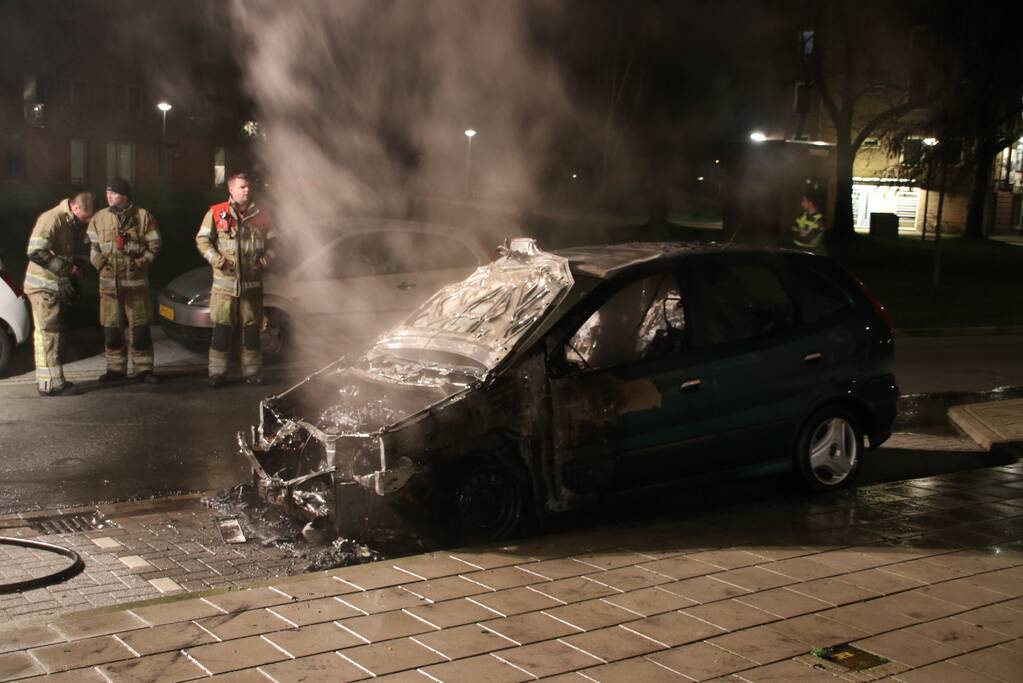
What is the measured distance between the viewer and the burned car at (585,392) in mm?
6254

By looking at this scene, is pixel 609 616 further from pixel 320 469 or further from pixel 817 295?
pixel 817 295

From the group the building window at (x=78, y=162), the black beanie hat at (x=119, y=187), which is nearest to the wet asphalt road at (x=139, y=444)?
the black beanie hat at (x=119, y=187)

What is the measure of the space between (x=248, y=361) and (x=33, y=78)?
4128 millimetres

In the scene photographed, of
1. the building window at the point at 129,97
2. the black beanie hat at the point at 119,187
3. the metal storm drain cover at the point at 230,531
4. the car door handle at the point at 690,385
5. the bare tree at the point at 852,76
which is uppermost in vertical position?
the bare tree at the point at 852,76

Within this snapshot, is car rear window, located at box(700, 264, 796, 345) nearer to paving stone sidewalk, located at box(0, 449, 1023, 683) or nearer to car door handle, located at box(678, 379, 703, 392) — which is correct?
car door handle, located at box(678, 379, 703, 392)

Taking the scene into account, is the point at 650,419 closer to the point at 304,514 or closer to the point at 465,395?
the point at 465,395

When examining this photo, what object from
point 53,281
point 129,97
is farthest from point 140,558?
point 53,281

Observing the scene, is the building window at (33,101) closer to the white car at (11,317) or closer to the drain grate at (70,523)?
the white car at (11,317)

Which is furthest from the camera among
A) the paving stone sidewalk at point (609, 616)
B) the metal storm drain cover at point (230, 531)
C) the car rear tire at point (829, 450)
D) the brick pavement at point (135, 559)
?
the car rear tire at point (829, 450)

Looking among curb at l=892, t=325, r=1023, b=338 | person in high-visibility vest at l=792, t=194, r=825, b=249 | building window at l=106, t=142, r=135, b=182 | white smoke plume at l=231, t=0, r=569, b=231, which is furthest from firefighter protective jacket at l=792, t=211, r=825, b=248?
building window at l=106, t=142, r=135, b=182

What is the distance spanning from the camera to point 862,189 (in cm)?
5031

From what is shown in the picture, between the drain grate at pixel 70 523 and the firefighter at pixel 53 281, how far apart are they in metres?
4.09

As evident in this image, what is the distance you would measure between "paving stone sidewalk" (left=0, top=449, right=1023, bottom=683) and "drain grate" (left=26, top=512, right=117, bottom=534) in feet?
5.72

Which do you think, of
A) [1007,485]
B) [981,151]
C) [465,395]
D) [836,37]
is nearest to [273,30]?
[465,395]
